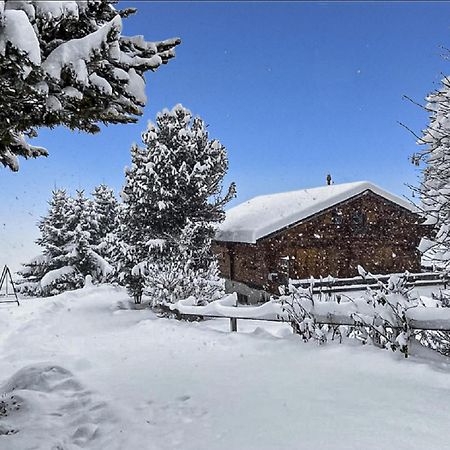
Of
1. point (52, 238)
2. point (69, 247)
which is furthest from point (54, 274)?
point (52, 238)

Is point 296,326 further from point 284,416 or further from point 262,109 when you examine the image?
point 262,109

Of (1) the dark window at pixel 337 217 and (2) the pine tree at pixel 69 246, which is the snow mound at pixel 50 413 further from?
(2) the pine tree at pixel 69 246

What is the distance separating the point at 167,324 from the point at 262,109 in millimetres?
28856

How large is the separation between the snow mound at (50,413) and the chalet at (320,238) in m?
14.9

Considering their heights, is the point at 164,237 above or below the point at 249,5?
below

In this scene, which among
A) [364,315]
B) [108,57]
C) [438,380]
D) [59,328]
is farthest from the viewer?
[59,328]

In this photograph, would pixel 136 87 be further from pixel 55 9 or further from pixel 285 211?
pixel 285 211

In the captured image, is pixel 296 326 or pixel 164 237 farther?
pixel 164 237

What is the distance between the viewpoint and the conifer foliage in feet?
99.7

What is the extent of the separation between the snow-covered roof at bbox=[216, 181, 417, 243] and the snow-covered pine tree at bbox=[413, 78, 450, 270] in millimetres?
11667

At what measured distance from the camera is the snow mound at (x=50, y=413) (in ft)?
13.9

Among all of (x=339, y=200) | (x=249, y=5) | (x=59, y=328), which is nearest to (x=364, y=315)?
(x=249, y=5)

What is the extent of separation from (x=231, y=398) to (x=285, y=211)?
59.7 ft

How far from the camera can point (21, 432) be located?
4.49 metres
